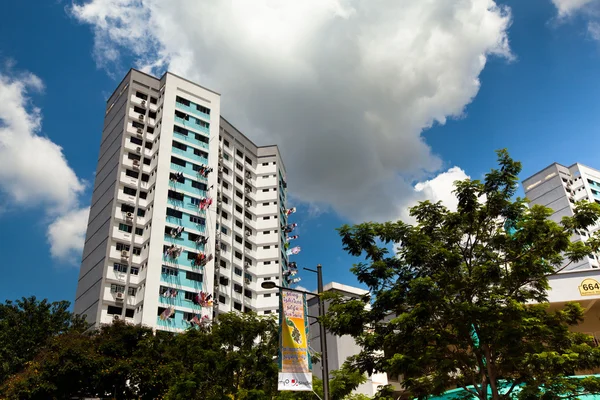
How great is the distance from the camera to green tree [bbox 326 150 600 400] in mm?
13172

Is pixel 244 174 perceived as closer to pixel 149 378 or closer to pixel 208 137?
pixel 208 137

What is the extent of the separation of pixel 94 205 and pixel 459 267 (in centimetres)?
6106

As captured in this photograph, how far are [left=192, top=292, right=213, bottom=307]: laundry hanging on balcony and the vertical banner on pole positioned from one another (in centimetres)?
4529

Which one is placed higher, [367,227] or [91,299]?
[91,299]

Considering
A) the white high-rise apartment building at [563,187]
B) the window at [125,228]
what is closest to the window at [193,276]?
the window at [125,228]

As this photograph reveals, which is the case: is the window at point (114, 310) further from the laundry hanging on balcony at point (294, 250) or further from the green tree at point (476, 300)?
the green tree at point (476, 300)

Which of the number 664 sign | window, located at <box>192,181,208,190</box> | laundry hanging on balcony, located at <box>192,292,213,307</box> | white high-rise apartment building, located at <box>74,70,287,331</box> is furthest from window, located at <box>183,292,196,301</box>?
the number 664 sign

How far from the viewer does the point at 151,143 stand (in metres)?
67.2

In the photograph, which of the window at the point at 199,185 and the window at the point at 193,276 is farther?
the window at the point at 199,185

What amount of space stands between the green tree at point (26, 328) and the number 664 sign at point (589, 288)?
36.6 m

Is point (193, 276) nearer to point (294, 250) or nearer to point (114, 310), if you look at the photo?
point (114, 310)

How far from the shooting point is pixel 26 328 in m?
39.4

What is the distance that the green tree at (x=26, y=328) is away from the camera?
1474 inches

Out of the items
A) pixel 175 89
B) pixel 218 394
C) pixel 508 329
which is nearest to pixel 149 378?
pixel 218 394
